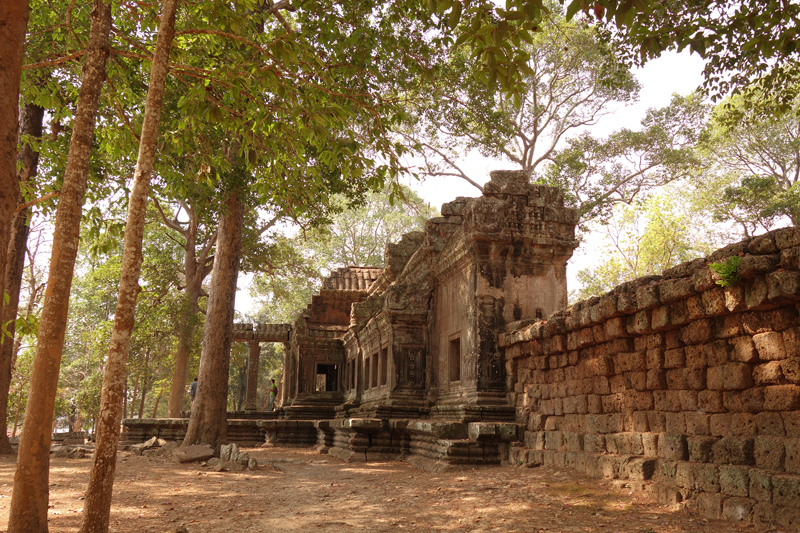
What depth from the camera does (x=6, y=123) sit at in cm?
325

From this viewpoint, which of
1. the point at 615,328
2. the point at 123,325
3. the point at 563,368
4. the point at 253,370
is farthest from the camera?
the point at 253,370

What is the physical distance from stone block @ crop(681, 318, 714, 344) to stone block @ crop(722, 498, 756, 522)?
4.66 feet

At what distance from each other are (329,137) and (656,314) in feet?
12.4

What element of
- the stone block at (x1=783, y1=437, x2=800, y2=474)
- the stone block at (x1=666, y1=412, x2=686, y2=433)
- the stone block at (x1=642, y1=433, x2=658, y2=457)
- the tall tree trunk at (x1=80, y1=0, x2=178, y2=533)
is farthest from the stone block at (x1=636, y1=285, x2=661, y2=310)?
the tall tree trunk at (x1=80, y1=0, x2=178, y2=533)

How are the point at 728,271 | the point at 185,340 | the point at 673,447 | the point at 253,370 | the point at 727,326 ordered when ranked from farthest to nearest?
the point at 253,370 < the point at 185,340 < the point at 673,447 < the point at 727,326 < the point at 728,271

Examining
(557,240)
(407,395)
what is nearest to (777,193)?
(557,240)

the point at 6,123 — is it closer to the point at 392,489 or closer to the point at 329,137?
the point at 329,137

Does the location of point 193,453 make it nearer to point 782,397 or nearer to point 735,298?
point 735,298

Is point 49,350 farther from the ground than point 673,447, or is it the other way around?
point 49,350

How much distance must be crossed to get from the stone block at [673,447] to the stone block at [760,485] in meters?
0.97

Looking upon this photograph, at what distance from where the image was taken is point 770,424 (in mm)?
4703

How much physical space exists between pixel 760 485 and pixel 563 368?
372 centimetres

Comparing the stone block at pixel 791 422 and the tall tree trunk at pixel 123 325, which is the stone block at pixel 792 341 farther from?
the tall tree trunk at pixel 123 325

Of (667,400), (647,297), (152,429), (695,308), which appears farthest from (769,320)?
(152,429)
